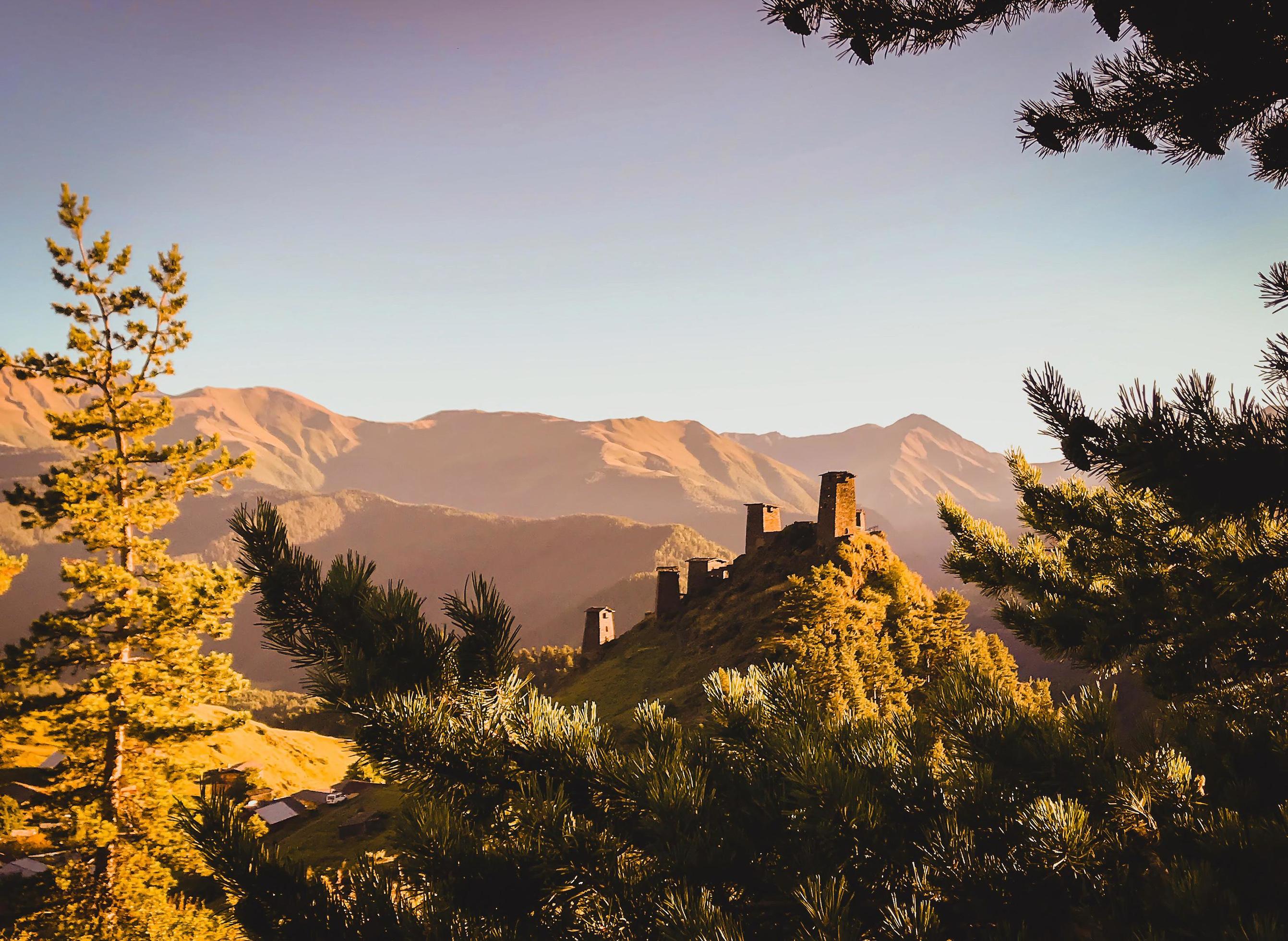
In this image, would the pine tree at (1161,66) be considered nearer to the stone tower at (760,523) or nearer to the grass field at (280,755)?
the stone tower at (760,523)

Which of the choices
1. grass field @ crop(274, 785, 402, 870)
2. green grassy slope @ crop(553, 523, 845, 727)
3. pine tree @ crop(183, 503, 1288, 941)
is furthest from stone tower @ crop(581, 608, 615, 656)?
pine tree @ crop(183, 503, 1288, 941)

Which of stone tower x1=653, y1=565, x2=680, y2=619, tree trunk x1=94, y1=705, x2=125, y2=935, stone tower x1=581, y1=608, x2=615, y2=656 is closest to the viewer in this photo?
tree trunk x1=94, y1=705, x2=125, y2=935

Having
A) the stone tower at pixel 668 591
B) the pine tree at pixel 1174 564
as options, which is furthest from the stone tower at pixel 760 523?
the pine tree at pixel 1174 564

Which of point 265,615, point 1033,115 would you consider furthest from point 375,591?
point 1033,115

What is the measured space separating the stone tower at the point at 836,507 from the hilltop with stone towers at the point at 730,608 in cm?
6

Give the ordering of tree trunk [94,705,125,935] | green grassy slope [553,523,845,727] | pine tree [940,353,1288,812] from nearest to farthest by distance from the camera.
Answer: pine tree [940,353,1288,812] → tree trunk [94,705,125,935] → green grassy slope [553,523,845,727]

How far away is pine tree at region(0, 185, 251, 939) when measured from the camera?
1550 centimetres

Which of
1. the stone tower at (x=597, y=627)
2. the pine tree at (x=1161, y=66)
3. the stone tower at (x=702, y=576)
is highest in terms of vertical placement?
the pine tree at (x=1161, y=66)

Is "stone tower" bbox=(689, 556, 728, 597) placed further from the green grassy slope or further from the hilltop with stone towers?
the green grassy slope

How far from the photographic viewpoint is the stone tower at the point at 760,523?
4788 centimetres

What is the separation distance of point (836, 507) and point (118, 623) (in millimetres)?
31789

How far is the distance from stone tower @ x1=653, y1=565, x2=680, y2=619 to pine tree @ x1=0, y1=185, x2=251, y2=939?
32314 millimetres

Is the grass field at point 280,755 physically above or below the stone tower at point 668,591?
below

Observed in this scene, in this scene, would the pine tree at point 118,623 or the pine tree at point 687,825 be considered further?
the pine tree at point 118,623
